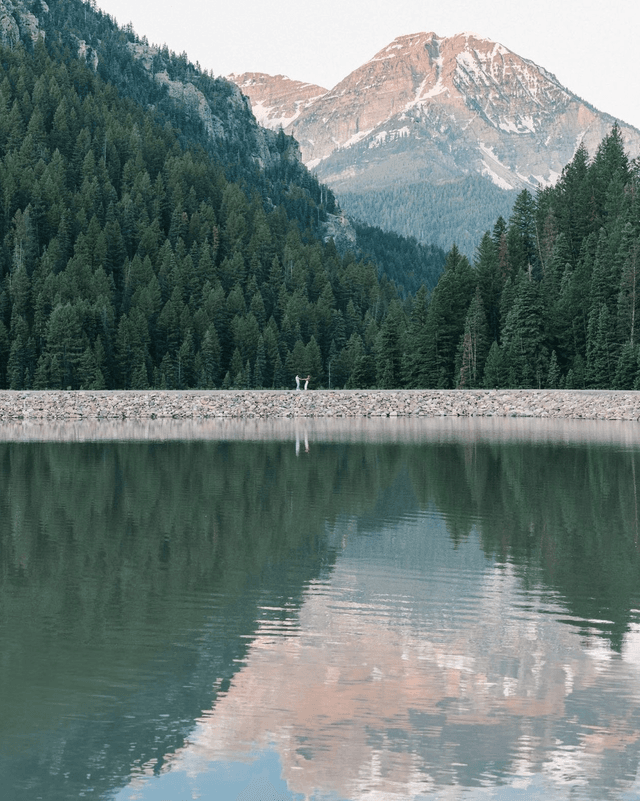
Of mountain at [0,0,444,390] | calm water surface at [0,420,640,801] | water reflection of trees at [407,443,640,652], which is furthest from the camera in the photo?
mountain at [0,0,444,390]

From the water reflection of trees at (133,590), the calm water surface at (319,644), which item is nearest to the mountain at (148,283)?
the water reflection of trees at (133,590)

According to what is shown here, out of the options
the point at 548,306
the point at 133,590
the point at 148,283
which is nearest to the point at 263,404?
the point at 548,306

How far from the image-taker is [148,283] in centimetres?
16212

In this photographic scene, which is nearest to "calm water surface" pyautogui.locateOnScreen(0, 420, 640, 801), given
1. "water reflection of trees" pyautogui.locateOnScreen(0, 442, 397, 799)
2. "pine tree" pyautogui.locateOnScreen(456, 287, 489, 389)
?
"water reflection of trees" pyautogui.locateOnScreen(0, 442, 397, 799)

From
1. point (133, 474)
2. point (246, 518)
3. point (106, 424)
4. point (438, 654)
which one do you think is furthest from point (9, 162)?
point (438, 654)

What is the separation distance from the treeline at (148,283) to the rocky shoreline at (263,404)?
80.5 ft

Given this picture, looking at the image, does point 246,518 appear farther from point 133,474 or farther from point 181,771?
point 181,771

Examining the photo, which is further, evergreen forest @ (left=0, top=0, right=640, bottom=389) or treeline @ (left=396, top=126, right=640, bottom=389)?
evergreen forest @ (left=0, top=0, right=640, bottom=389)

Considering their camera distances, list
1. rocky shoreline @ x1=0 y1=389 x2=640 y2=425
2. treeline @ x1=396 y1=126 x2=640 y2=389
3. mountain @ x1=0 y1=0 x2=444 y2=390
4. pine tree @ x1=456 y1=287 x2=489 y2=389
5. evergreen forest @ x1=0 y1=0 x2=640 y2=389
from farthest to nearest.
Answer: mountain @ x1=0 y1=0 x2=444 y2=390
pine tree @ x1=456 y1=287 x2=489 y2=389
evergreen forest @ x1=0 y1=0 x2=640 y2=389
treeline @ x1=396 y1=126 x2=640 y2=389
rocky shoreline @ x1=0 y1=389 x2=640 y2=425

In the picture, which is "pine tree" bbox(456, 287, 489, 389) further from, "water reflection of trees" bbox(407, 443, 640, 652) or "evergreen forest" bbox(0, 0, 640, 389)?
"water reflection of trees" bbox(407, 443, 640, 652)

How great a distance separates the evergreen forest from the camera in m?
109

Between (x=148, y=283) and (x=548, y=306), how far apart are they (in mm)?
70168

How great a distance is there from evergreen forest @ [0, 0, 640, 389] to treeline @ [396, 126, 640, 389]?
205mm

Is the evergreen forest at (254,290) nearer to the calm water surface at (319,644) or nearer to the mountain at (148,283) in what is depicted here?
the mountain at (148,283)
